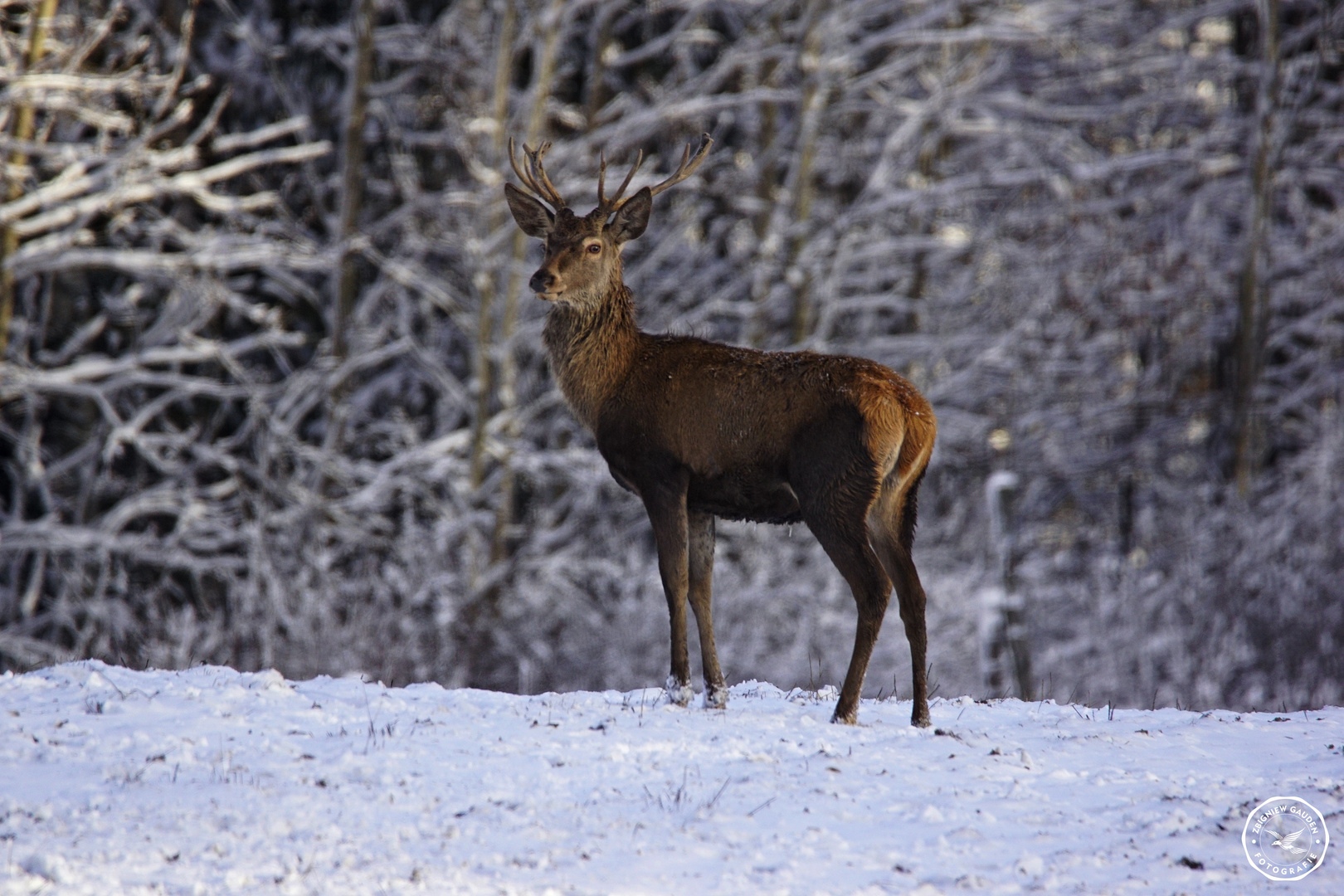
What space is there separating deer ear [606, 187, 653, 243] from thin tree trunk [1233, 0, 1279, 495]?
1391 cm

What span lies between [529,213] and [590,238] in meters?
0.66

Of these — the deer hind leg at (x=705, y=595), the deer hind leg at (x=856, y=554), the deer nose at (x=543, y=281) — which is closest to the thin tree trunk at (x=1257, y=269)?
the deer hind leg at (x=705, y=595)

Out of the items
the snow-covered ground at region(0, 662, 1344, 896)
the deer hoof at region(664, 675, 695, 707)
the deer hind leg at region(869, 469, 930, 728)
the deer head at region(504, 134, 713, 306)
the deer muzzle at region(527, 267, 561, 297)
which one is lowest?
the deer hoof at region(664, 675, 695, 707)

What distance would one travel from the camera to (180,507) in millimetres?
14656

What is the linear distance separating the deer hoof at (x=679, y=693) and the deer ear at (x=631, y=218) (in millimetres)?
2427

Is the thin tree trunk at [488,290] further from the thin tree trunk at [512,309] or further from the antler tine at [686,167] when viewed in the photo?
the antler tine at [686,167]

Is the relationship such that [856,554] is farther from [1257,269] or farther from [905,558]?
[1257,269]

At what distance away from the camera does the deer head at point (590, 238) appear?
6.87 meters

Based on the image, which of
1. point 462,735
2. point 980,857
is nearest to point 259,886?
point 462,735

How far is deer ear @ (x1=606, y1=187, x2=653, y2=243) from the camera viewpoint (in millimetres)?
7118

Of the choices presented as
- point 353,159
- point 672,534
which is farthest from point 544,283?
point 353,159

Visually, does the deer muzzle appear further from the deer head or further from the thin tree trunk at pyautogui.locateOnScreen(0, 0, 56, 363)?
the thin tree trunk at pyautogui.locateOnScreen(0, 0, 56, 363)

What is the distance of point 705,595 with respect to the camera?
662cm

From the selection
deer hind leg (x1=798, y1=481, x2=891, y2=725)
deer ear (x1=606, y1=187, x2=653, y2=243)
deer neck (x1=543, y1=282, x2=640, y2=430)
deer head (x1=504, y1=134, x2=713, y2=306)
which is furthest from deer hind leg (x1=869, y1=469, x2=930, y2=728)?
deer ear (x1=606, y1=187, x2=653, y2=243)
